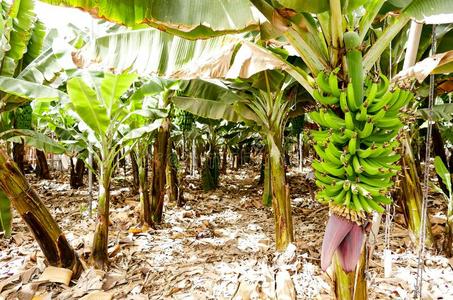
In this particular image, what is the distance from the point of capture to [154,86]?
306 centimetres

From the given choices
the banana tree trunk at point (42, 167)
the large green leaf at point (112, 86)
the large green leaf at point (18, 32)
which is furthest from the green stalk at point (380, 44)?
the banana tree trunk at point (42, 167)

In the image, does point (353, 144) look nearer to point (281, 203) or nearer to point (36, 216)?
point (281, 203)

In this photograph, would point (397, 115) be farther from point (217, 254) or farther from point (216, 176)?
point (216, 176)

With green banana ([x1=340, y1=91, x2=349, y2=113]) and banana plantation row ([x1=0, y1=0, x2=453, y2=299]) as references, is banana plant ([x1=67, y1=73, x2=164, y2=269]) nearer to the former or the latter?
banana plantation row ([x1=0, y1=0, x2=453, y2=299])

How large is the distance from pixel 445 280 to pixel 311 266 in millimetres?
1127

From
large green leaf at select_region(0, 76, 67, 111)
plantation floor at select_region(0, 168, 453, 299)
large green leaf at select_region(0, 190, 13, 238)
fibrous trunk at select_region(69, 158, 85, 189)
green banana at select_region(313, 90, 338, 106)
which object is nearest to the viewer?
green banana at select_region(313, 90, 338, 106)

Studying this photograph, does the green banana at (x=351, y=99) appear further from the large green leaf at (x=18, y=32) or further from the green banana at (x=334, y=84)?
the large green leaf at (x=18, y=32)

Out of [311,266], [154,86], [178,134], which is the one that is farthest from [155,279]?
[178,134]

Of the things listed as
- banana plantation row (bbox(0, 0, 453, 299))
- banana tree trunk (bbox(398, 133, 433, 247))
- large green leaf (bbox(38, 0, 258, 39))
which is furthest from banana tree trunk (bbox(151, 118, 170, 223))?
banana tree trunk (bbox(398, 133, 433, 247))

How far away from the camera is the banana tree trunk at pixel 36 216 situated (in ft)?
7.86

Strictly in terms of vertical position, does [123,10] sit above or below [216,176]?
above

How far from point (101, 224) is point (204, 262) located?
111 centimetres

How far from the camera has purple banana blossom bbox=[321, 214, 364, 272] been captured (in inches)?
56.9

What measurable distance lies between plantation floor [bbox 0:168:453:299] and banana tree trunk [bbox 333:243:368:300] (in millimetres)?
324
